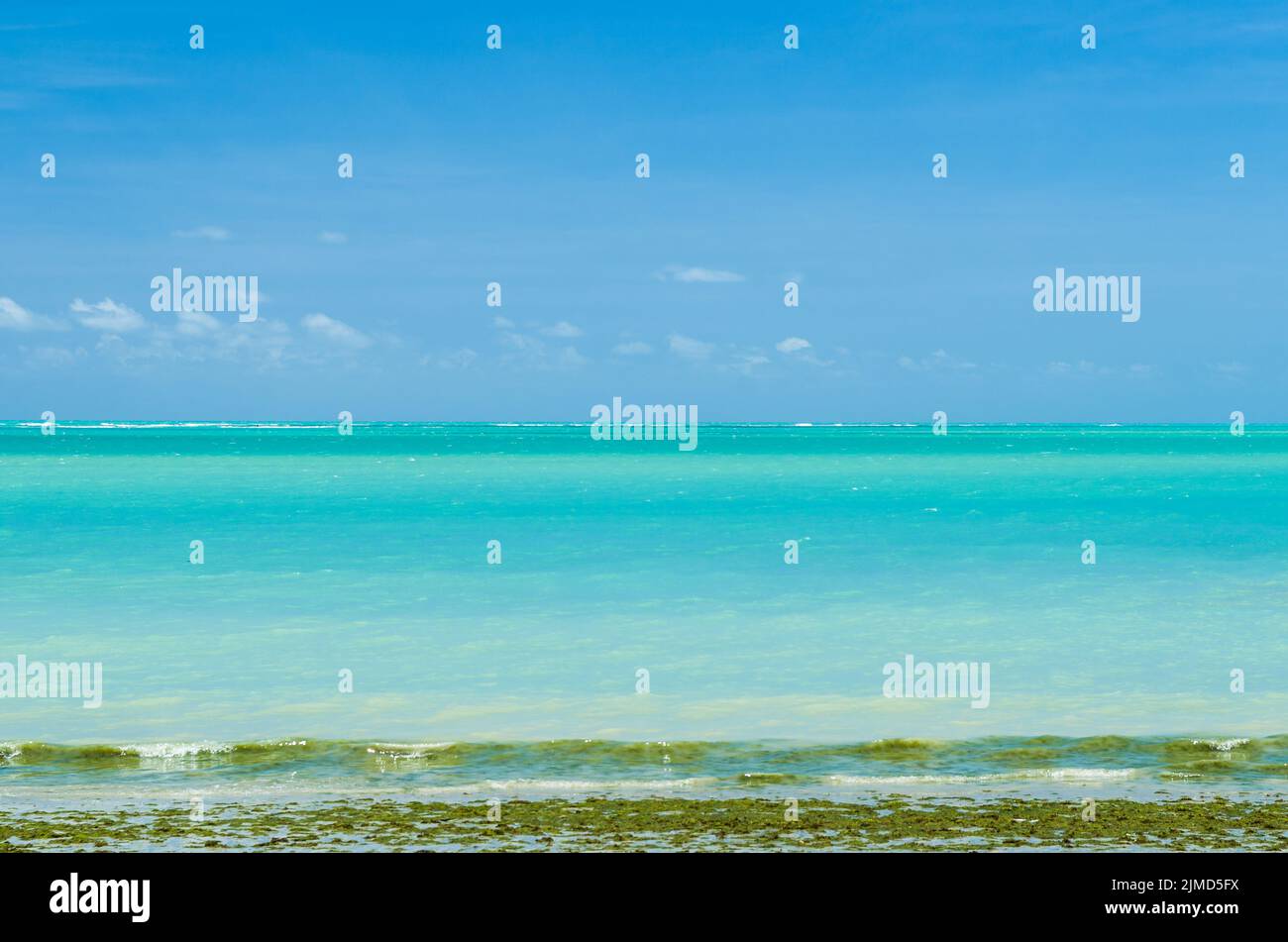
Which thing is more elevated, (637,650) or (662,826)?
(637,650)

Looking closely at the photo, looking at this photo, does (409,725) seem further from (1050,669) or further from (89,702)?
(1050,669)

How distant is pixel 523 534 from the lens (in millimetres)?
39250

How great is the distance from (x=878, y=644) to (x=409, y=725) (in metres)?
8.56

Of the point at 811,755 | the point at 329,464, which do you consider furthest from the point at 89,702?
the point at 329,464

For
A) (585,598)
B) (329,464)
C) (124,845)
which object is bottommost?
(124,845)

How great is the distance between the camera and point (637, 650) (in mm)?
20062

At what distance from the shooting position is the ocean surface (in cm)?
1297

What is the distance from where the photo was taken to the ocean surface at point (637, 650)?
13.0 m

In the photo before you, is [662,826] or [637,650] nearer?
[662,826]

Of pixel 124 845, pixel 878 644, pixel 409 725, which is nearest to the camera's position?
pixel 124 845

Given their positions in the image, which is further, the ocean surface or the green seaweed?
the ocean surface

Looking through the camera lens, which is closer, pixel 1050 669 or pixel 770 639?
pixel 1050 669

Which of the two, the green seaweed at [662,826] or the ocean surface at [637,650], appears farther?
the ocean surface at [637,650]
